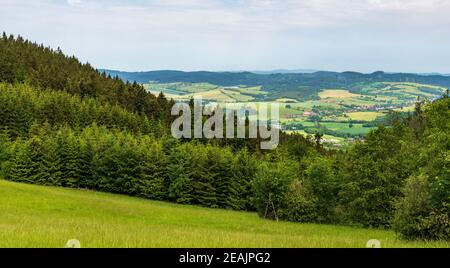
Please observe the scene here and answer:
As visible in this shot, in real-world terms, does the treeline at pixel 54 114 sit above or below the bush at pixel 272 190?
above

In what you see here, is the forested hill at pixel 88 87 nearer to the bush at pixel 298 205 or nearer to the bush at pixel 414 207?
the bush at pixel 298 205

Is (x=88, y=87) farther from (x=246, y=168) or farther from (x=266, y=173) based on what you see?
(x=266, y=173)

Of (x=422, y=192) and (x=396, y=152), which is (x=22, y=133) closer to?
(x=396, y=152)

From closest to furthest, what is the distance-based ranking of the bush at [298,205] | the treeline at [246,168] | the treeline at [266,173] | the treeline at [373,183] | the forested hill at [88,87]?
1. the treeline at [373,183]
2. the treeline at [246,168]
3. the treeline at [266,173]
4. the bush at [298,205]
5. the forested hill at [88,87]

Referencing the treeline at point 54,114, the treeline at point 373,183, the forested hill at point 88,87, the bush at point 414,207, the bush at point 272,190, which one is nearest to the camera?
the bush at point 414,207

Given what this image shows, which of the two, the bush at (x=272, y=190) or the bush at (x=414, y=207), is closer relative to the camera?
the bush at (x=414, y=207)

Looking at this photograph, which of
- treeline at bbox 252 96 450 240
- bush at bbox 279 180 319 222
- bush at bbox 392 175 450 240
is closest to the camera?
bush at bbox 392 175 450 240

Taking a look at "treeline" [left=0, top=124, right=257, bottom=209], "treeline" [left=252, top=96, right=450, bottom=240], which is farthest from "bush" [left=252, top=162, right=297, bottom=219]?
"treeline" [left=0, top=124, right=257, bottom=209]

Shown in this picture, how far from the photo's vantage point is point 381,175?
59500 mm

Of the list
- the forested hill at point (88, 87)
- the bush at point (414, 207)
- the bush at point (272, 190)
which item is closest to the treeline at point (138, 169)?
the bush at point (272, 190)

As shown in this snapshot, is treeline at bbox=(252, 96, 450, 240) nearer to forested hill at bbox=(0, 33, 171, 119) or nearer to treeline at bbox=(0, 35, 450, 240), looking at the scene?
treeline at bbox=(0, 35, 450, 240)

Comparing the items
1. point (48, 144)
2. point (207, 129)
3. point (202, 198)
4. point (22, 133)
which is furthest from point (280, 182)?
point (207, 129)

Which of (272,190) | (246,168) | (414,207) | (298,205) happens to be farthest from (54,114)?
(414,207)
